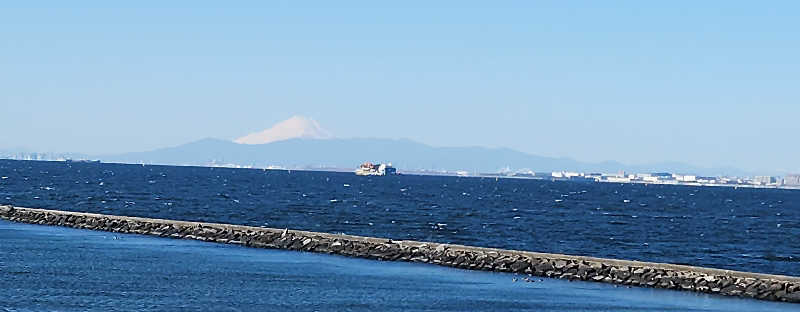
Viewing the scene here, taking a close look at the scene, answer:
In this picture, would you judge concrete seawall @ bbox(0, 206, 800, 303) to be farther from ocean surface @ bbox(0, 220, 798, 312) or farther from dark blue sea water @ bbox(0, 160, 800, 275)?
dark blue sea water @ bbox(0, 160, 800, 275)

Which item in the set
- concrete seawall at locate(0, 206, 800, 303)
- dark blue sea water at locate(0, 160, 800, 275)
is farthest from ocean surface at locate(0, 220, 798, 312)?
dark blue sea water at locate(0, 160, 800, 275)

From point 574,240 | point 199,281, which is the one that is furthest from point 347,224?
point 199,281

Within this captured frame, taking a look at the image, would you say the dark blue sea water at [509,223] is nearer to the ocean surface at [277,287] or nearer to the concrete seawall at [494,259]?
the concrete seawall at [494,259]

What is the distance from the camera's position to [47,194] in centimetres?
14025

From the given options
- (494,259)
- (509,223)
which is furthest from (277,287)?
(509,223)

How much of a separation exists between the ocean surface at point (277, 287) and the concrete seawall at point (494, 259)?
4.06 ft

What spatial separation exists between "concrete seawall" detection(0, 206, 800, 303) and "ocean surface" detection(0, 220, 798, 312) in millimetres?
1238

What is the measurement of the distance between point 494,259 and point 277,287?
532 inches

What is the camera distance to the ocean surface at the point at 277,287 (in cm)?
4141

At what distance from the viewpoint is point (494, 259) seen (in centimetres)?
5697

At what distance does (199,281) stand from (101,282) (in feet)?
11.9

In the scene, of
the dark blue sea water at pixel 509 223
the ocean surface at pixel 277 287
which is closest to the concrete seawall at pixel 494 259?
the ocean surface at pixel 277 287

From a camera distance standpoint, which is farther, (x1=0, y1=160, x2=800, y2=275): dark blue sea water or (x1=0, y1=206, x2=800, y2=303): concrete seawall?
(x1=0, y1=160, x2=800, y2=275): dark blue sea water

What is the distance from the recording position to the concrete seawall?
47719 mm
